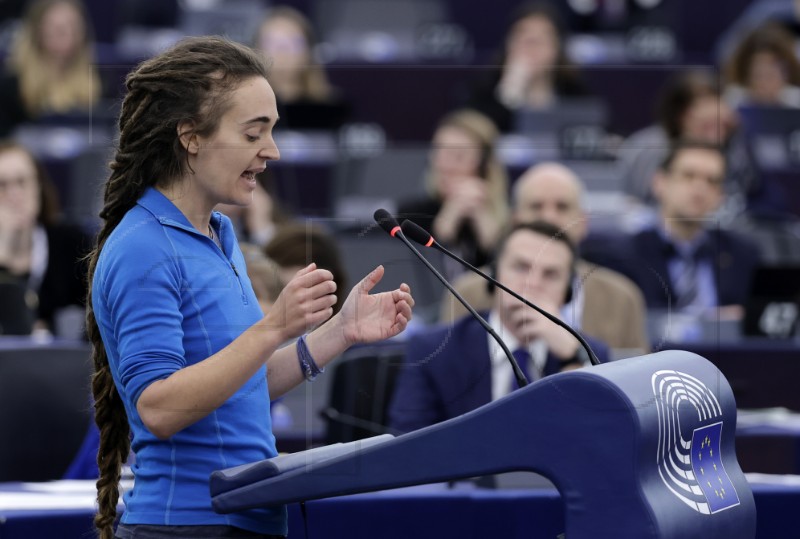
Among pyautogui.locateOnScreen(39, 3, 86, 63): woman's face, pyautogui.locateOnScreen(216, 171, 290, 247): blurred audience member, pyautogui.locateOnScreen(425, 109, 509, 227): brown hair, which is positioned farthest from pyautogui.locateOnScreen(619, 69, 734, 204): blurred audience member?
pyautogui.locateOnScreen(39, 3, 86, 63): woman's face

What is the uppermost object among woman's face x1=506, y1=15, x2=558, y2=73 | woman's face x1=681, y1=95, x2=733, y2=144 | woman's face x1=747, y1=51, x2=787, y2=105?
woman's face x1=506, y1=15, x2=558, y2=73

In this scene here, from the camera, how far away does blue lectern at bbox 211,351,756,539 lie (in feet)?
5.69

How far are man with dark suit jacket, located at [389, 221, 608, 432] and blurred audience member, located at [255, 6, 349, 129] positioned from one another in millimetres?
5117

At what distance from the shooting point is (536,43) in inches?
329

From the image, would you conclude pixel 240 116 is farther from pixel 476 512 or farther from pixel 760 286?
pixel 760 286

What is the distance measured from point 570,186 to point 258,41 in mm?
2669

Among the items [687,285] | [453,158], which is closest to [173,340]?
[687,285]

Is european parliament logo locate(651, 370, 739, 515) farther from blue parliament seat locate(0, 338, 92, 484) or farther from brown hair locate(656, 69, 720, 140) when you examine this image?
brown hair locate(656, 69, 720, 140)

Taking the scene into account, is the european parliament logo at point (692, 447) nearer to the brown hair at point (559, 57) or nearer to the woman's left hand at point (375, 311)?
the woman's left hand at point (375, 311)

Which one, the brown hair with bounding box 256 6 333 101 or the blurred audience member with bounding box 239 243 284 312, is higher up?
the brown hair with bounding box 256 6 333 101

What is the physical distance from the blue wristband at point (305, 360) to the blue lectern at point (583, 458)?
0.69ft

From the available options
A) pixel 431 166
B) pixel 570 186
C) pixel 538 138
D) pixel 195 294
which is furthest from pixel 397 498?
pixel 538 138

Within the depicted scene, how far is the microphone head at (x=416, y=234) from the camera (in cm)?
203

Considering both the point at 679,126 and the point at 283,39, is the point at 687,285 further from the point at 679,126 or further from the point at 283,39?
the point at 283,39
